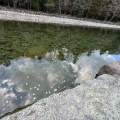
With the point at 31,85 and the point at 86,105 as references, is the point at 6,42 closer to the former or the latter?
the point at 31,85

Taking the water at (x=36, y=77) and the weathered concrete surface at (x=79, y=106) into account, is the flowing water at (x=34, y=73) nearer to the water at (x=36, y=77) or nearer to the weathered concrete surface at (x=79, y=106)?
the water at (x=36, y=77)

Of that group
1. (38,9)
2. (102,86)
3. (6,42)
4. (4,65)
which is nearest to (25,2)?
(38,9)

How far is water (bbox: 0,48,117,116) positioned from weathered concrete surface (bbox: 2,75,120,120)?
1488mm

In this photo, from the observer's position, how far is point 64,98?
13.0 feet

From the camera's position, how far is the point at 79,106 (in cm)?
370

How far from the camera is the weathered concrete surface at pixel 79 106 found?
329 cm

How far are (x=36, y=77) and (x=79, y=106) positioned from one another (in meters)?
3.41

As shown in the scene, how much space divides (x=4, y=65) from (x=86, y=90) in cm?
493

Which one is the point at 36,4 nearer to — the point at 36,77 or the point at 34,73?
the point at 34,73

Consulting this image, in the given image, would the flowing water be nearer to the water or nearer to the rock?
the water

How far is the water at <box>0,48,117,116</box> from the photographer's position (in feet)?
16.6

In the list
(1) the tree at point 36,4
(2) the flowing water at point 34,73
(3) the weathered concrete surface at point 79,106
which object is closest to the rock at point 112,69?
(2) the flowing water at point 34,73

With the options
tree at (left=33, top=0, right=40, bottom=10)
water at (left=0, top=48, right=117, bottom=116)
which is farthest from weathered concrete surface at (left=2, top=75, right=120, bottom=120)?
tree at (left=33, top=0, right=40, bottom=10)

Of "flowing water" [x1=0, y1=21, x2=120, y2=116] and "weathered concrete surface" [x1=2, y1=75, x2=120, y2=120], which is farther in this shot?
"flowing water" [x1=0, y1=21, x2=120, y2=116]
